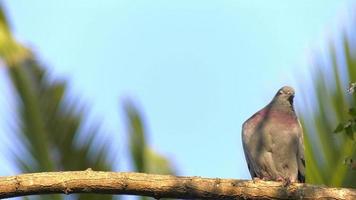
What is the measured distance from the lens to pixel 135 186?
5398mm

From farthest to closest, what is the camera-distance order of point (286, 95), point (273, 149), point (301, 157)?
1. point (286, 95)
2. point (273, 149)
3. point (301, 157)

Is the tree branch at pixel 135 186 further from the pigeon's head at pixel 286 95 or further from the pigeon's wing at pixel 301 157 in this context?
the pigeon's head at pixel 286 95

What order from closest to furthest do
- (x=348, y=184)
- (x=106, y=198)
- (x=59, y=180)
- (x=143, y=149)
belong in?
1. (x=59, y=180)
2. (x=348, y=184)
3. (x=106, y=198)
4. (x=143, y=149)

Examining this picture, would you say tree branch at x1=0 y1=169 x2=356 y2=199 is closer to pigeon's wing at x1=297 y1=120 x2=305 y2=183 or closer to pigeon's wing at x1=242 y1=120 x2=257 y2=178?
pigeon's wing at x1=297 y1=120 x2=305 y2=183

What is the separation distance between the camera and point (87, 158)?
24.6 ft

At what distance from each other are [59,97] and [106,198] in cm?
138

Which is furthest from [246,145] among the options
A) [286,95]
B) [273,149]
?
[286,95]

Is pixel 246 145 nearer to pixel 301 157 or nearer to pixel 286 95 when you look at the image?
pixel 301 157

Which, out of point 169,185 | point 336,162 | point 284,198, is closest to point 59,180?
point 169,185

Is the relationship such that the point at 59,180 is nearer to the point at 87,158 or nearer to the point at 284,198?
the point at 284,198

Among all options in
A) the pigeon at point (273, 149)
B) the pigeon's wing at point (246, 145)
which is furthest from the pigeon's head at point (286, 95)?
the pigeon's wing at point (246, 145)

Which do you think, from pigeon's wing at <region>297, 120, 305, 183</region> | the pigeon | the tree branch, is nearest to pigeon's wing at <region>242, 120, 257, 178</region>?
the pigeon

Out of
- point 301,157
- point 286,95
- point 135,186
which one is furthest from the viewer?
point 286,95

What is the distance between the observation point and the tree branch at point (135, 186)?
5371 millimetres
